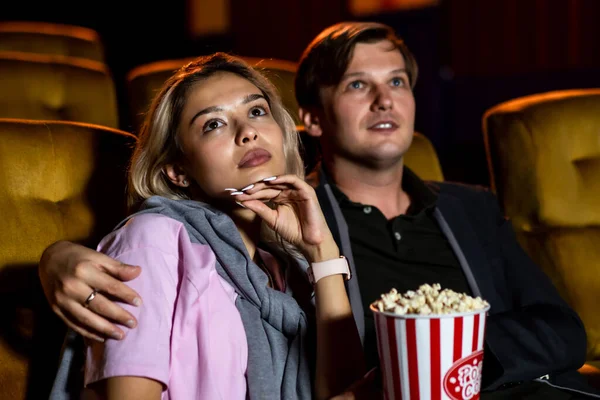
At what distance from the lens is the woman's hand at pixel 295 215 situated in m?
1.30

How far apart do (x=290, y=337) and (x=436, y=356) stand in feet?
1.34

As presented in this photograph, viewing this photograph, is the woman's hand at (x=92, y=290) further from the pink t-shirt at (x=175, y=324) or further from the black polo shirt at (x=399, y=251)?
the black polo shirt at (x=399, y=251)

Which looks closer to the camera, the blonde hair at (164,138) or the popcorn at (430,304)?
the popcorn at (430,304)

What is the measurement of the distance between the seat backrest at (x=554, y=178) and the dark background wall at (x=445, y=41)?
0.65 m

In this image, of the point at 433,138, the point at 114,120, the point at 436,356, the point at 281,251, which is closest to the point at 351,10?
the point at 433,138

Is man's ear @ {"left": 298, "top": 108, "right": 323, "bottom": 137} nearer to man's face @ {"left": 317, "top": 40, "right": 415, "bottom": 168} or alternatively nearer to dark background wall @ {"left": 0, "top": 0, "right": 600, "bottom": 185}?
man's face @ {"left": 317, "top": 40, "right": 415, "bottom": 168}

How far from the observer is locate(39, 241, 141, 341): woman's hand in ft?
3.50

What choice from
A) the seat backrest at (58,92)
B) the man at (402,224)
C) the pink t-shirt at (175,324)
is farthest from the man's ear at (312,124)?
the pink t-shirt at (175,324)

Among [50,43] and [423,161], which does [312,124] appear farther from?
[50,43]

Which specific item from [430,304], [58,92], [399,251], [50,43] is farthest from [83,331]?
[50,43]

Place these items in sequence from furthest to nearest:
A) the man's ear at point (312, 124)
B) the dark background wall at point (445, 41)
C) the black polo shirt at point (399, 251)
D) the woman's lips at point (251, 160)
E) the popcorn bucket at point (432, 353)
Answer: the dark background wall at point (445, 41), the man's ear at point (312, 124), the black polo shirt at point (399, 251), the woman's lips at point (251, 160), the popcorn bucket at point (432, 353)

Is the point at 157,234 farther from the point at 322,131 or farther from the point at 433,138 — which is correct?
the point at 433,138

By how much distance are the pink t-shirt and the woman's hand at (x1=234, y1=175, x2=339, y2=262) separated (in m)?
0.14

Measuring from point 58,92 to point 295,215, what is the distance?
1.01m
